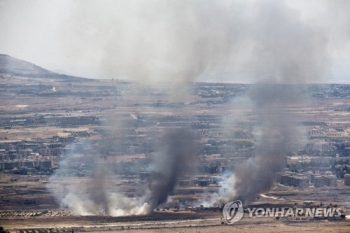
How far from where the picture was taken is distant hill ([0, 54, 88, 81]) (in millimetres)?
138762

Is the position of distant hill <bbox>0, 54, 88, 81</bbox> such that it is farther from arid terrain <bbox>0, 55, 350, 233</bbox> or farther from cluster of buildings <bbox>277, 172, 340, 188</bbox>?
cluster of buildings <bbox>277, 172, 340, 188</bbox>

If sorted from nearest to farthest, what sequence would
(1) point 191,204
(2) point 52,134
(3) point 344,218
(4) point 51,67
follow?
(3) point 344,218 < (1) point 191,204 < (2) point 52,134 < (4) point 51,67

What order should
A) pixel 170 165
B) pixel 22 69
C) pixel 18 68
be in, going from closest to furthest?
pixel 170 165
pixel 18 68
pixel 22 69

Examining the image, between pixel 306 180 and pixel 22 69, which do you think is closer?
pixel 306 180

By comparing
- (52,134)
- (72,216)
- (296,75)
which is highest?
(296,75)

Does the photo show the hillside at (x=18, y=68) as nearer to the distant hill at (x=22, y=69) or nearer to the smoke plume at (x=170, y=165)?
the distant hill at (x=22, y=69)

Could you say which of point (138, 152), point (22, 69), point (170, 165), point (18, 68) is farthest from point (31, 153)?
point (22, 69)

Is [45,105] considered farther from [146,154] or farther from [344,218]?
[344,218]

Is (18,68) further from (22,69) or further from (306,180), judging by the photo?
(306,180)

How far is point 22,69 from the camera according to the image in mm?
142875

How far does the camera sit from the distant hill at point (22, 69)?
138762 millimetres

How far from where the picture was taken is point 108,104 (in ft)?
384

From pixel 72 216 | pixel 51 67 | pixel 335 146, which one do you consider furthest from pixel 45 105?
pixel 72 216

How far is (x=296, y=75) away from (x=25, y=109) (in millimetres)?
57537
